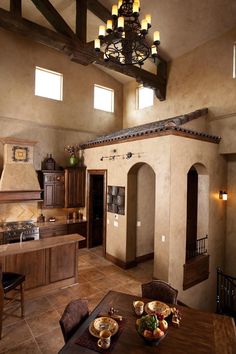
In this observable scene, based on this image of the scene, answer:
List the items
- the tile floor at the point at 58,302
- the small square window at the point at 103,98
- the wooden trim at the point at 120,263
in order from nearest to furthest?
the tile floor at the point at 58,302
the wooden trim at the point at 120,263
the small square window at the point at 103,98

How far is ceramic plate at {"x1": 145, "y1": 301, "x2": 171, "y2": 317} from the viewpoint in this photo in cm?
263

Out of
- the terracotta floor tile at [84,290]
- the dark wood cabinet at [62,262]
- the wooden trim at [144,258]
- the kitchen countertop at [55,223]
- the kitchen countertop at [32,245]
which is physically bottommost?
the terracotta floor tile at [84,290]

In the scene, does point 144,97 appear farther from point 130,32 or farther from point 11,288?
point 11,288

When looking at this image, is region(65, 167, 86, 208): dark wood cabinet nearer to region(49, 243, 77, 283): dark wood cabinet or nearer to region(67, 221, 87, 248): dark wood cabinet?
region(67, 221, 87, 248): dark wood cabinet

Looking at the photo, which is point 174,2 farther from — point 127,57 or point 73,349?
point 73,349

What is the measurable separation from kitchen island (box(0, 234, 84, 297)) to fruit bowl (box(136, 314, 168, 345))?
282 cm

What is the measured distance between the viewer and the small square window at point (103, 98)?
348 inches

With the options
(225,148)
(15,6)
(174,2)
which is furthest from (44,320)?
(174,2)

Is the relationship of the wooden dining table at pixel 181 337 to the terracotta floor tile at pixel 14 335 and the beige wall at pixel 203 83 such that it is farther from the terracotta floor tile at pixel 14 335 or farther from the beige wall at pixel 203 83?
the beige wall at pixel 203 83

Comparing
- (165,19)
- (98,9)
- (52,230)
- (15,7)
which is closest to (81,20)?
(98,9)

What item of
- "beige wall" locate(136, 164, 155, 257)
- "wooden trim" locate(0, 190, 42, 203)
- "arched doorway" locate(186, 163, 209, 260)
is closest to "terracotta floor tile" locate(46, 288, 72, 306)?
"beige wall" locate(136, 164, 155, 257)

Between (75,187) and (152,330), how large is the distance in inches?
229

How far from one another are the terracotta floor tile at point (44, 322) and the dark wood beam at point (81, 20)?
6.40m

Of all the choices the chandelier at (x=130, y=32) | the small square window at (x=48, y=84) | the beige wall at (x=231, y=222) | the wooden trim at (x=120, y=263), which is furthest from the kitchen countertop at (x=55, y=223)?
the chandelier at (x=130, y=32)
